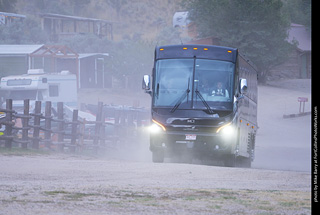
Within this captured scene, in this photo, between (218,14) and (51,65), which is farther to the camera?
(218,14)

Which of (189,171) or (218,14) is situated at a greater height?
(218,14)

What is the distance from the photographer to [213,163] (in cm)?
2030

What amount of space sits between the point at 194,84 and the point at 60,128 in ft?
23.8

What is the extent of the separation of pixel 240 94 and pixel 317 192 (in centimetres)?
950

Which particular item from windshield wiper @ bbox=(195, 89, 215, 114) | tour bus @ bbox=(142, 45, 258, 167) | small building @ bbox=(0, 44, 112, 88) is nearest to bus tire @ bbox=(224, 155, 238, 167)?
tour bus @ bbox=(142, 45, 258, 167)

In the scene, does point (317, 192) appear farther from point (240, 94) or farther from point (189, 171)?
point (240, 94)

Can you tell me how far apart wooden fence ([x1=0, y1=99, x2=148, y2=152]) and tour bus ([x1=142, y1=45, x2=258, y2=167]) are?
4.90 m

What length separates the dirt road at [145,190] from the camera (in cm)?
865

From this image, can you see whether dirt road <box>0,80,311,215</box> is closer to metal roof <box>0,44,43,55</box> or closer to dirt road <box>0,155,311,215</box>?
dirt road <box>0,155,311,215</box>

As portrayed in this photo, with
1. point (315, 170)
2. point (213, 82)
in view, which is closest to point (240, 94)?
point (213, 82)

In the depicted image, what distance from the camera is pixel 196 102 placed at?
680 inches

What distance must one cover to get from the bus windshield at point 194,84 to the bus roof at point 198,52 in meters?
0.12

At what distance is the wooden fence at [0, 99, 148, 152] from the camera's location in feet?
67.5

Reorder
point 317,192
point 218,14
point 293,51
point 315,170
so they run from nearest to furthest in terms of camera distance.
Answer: point 317,192, point 315,170, point 218,14, point 293,51
